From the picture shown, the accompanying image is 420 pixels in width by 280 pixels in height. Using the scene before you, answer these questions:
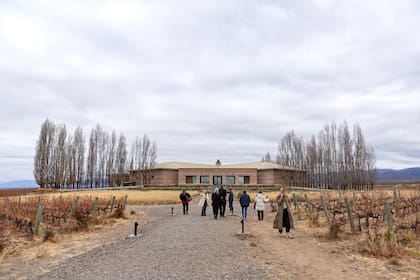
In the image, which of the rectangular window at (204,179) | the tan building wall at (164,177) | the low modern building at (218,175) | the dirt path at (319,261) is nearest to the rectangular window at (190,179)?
the low modern building at (218,175)

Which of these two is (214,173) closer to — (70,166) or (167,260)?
(70,166)

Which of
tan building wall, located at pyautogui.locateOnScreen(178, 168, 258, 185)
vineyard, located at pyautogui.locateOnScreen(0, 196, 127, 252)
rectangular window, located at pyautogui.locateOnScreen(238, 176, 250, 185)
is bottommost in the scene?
vineyard, located at pyautogui.locateOnScreen(0, 196, 127, 252)

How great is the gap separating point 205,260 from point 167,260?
3.10ft

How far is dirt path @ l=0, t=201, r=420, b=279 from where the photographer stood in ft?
22.5

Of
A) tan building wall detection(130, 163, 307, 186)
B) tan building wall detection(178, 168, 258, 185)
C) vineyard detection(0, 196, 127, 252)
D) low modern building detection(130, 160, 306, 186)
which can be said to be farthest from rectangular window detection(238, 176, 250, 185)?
vineyard detection(0, 196, 127, 252)

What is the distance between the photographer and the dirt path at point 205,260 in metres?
6.87

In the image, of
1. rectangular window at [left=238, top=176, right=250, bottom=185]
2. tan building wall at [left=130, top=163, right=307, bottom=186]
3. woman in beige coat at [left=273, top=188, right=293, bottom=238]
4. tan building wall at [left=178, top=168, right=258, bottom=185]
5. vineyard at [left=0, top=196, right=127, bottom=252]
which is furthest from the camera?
rectangular window at [left=238, top=176, right=250, bottom=185]

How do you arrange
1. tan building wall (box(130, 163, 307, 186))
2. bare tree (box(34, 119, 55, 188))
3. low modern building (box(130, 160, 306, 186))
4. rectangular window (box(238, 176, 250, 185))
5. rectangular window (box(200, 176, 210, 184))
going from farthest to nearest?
rectangular window (box(200, 176, 210, 184)), rectangular window (box(238, 176, 250, 185)), low modern building (box(130, 160, 306, 186)), tan building wall (box(130, 163, 307, 186)), bare tree (box(34, 119, 55, 188))

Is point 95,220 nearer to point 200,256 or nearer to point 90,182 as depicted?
point 200,256

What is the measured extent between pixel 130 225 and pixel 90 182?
42408 millimetres

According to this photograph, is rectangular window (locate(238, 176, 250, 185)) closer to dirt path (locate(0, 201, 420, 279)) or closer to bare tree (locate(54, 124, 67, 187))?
bare tree (locate(54, 124, 67, 187))

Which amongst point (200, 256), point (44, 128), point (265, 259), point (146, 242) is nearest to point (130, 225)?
point (146, 242)

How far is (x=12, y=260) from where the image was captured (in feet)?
28.8

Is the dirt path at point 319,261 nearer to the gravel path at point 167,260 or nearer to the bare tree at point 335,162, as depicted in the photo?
the gravel path at point 167,260
